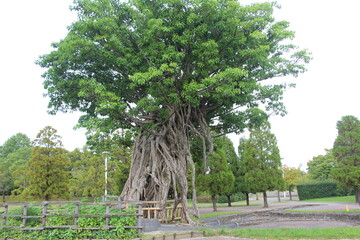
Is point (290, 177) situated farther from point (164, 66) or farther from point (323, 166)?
point (164, 66)

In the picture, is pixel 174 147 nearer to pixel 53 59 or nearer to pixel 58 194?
pixel 53 59

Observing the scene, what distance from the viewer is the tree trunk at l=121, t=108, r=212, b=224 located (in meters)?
13.2

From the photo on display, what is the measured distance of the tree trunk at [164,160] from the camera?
1323 centimetres

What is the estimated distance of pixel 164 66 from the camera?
10297 mm

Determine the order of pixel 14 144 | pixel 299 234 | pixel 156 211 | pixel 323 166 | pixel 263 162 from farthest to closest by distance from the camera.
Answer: pixel 14 144, pixel 323 166, pixel 263 162, pixel 156 211, pixel 299 234

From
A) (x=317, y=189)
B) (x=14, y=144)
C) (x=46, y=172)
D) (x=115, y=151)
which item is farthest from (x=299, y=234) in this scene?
(x=14, y=144)

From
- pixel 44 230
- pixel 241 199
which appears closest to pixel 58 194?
pixel 44 230

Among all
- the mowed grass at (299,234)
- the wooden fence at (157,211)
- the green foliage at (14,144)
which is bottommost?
the mowed grass at (299,234)

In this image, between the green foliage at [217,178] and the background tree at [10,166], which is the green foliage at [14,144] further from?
the green foliage at [217,178]

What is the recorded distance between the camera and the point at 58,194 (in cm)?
2303

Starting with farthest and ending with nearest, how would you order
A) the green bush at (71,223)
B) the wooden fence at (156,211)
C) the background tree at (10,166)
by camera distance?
1. the background tree at (10,166)
2. the wooden fence at (156,211)
3. the green bush at (71,223)

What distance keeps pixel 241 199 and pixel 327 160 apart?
46.2 feet

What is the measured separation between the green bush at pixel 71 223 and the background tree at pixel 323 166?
39.0 meters

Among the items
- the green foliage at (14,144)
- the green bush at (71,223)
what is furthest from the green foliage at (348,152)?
the green foliage at (14,144)
